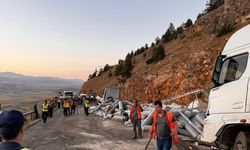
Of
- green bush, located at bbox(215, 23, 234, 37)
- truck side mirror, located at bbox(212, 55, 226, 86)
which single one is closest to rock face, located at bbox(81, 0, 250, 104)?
green bush, located at bbox(215, 23, 234, 37)

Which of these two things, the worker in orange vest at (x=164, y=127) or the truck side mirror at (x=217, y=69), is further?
the truck side mirror at (x=217, y=69)

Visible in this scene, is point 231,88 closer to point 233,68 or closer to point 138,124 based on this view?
point 233,68

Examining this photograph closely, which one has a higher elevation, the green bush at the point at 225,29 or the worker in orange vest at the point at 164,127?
the green bush at the point at 225,29

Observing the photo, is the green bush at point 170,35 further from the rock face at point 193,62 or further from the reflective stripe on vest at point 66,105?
the reflective stripe on vest at point 66,105

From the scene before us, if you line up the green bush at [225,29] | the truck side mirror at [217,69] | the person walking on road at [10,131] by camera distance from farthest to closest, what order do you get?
the green bush at [225,29] → the truck side mirror at [217,69] → the person walking on road at [10,131]

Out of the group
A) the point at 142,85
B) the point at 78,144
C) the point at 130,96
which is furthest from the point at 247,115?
the point at 130,96

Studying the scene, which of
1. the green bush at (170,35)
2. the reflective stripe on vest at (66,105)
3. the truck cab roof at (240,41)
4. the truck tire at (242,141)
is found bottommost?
the truck tire at (242,141)

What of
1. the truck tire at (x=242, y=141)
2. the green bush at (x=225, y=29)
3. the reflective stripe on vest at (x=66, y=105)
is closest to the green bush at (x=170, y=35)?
the green bush at (x=225, y=29)

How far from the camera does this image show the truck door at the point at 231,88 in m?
8.24

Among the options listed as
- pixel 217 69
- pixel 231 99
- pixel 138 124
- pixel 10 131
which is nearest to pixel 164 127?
pixel 231 99

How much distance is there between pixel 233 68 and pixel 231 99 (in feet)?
2.89

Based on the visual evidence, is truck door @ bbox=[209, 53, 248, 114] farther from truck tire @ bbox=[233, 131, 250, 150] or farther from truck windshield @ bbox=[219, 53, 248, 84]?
truck tire @ bbox=[233, 131, 250, 150]

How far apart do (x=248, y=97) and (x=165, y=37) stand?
Result: 184 feet

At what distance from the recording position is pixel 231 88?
340 inches
